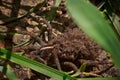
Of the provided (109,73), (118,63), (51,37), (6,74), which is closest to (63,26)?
(51,37)

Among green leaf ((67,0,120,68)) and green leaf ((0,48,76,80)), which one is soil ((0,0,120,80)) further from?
green leaf ((67,0,120,68))

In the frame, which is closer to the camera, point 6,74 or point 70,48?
point 6,74

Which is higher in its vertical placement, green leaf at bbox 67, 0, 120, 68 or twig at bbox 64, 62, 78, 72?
green leaf at bbox 67, 0, 120, 68

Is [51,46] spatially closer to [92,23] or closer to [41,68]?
[41,68]

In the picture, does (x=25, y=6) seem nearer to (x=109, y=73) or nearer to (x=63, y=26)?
(x=63, y=26)

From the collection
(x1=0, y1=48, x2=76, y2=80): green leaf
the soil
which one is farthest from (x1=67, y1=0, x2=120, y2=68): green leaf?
the soil

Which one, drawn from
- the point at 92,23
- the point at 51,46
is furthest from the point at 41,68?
the point at 92,23
